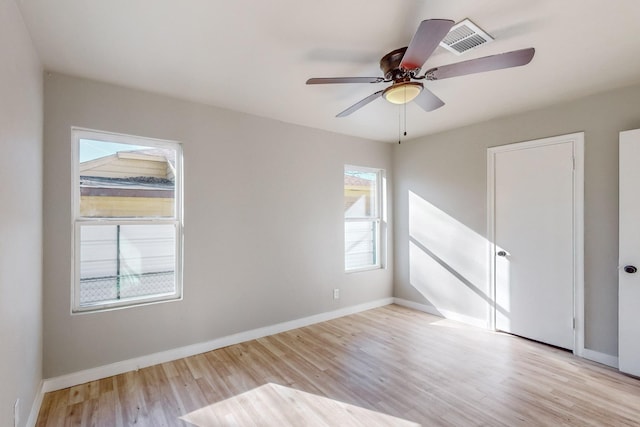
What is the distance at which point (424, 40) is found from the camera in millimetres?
1480

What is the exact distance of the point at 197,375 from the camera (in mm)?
2559

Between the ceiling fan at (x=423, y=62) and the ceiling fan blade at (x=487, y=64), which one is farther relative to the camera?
the ceiling fan blade at (x=487, y=64)

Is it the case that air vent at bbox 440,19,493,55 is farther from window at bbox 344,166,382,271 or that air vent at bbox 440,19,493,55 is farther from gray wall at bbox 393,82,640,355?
window at bbox 344,166,382,271

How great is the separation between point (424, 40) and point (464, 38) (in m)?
0.61

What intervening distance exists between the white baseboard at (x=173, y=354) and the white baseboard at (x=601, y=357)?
253 centimetres

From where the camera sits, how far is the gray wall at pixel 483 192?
271cm

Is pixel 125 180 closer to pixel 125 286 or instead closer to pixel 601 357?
pixel 125 286

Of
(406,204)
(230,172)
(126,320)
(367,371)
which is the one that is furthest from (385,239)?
(126,320)

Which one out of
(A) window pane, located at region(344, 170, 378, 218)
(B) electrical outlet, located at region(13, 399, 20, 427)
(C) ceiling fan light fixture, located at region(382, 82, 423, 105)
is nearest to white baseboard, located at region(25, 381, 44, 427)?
(B) electrical outlet, located at region(13, 399, 20, 427)

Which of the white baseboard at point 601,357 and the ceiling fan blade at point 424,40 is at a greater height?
the ceiling fan blade at point 424,40

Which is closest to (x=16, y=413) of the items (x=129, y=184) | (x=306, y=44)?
(x=129, y=184)

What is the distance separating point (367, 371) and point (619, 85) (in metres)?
3.40

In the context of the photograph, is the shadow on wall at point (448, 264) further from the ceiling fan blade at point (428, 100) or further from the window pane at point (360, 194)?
the ceiling fan blade at point (428, 100)

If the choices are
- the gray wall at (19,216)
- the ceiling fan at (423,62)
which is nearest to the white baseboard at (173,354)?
the gray wall at (19,216)
